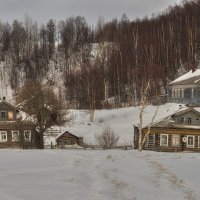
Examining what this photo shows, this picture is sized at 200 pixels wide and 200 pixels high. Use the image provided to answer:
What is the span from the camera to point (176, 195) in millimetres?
11336

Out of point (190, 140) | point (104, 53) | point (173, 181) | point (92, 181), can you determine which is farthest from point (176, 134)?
point (104, 53)

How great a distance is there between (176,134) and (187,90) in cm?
1843

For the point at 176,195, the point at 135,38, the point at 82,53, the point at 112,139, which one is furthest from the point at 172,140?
the point at 82,53

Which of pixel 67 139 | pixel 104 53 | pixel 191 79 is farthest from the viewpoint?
pixel 104 53

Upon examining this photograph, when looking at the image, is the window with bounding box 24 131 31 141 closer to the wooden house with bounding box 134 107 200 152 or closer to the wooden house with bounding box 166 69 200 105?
the wooden house with bounding box 134 107 200 152

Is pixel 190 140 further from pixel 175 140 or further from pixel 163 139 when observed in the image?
pixel 163 139

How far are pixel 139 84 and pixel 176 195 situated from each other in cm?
5860

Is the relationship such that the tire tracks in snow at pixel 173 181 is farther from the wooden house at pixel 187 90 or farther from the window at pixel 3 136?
the wooden house at pixel 187 90

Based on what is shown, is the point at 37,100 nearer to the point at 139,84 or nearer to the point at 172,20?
the point at 139,84

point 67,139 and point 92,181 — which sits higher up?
point 92,181

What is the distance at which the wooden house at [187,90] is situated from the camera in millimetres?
54531

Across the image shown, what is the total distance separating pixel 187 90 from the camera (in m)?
56.2

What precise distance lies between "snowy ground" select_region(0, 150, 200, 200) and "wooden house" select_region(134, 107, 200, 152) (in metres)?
21.1

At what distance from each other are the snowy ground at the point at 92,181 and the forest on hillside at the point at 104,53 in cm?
4093
